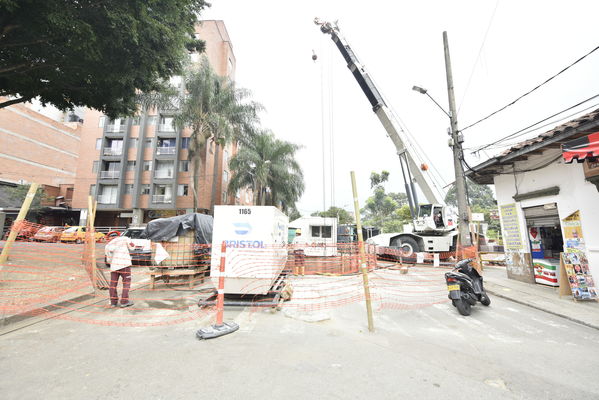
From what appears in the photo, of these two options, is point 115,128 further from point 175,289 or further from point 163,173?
point 175,289

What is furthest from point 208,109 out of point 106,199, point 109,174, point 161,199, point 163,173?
point 106,199

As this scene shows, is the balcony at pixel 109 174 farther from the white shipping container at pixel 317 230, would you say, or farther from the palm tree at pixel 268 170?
the white shipping container at pixel 317 230

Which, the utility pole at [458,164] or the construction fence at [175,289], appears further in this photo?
the utility pole at [458,164]

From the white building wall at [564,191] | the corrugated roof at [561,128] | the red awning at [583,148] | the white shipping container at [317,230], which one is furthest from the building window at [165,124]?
the red awning at [583,148]

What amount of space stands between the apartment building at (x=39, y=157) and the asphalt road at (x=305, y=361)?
32.6m

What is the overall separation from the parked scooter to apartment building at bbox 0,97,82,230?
35.9 meters

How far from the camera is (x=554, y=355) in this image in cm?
359

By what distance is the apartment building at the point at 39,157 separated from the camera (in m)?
28.7

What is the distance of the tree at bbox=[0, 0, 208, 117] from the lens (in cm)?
527

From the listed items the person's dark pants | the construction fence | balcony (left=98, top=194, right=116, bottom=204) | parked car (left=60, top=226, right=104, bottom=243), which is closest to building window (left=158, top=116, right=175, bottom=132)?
balcony (left=98, top=194, right=116, bottom=204)

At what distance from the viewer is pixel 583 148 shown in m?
5.64

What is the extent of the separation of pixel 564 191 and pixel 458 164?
322cm

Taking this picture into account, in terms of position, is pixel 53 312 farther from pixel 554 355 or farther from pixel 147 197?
pixel 147 197

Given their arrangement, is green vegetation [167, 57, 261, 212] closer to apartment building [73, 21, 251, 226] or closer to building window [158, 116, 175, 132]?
apartment building [73, 21, 251, 226]
